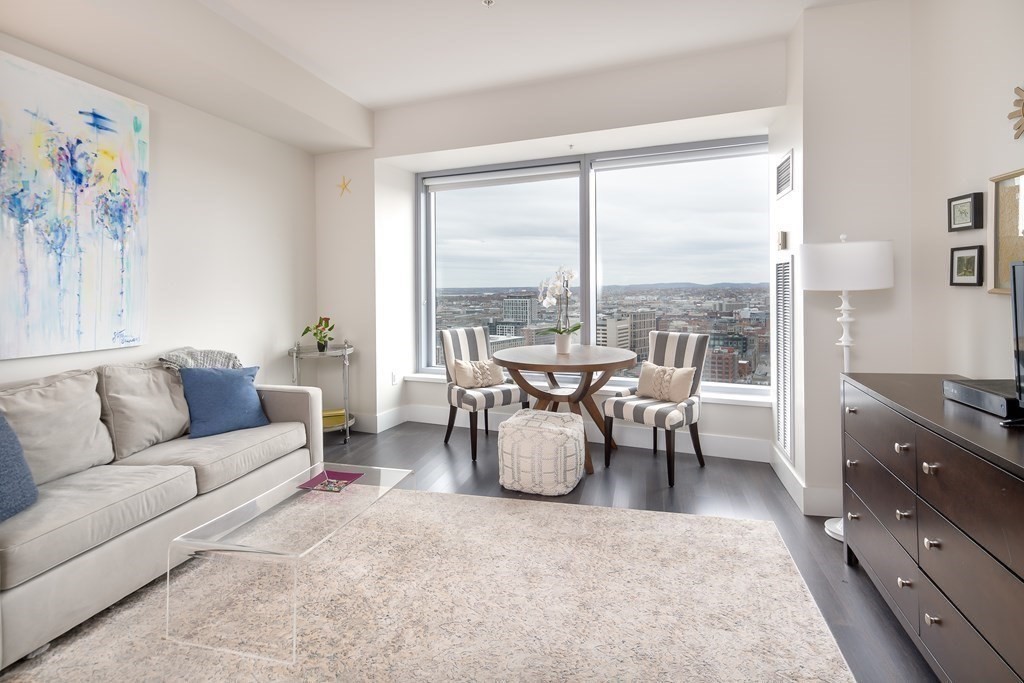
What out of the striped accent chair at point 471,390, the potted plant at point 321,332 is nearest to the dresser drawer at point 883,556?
the striped accent chair at point 471,390

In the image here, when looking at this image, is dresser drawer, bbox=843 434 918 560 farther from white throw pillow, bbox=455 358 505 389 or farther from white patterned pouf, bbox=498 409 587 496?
white throw pillow, bbox=455 358 505 389

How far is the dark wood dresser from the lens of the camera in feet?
4.08

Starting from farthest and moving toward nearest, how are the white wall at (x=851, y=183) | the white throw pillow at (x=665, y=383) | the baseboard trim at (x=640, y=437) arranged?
1. the baseboard trim at (x=640, y=437)
2. the white throw pillow at (x=665, y=383)
3. the white wall at (x=851, y=183)

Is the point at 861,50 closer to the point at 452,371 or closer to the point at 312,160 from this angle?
the point at 452,371

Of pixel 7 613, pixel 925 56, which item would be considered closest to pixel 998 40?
pixel 925 56

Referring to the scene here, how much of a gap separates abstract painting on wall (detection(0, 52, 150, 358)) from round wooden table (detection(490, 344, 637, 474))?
2377 millimetres

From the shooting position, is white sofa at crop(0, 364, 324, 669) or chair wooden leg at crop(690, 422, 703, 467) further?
chair wooden leg at crop(690, 422, 703, 467)

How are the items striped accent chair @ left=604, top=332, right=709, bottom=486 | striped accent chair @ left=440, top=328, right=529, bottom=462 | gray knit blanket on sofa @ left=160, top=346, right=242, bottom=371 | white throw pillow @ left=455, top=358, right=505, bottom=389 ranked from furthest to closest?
white throw pillow @ left=455, top=358, right=505, bottom=389
striped accent chair @ left=440, top=328, right=529, bottom=462
striped accent chair @ left=604, top=332, right=709, bottom=486
gray knit blanket on sofa @ left=160, top=346, right=242, bottom=371

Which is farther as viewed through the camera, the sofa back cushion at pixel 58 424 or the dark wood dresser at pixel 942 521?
the sofa back cushion at pixel 58 424

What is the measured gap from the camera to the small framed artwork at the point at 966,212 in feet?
7.20

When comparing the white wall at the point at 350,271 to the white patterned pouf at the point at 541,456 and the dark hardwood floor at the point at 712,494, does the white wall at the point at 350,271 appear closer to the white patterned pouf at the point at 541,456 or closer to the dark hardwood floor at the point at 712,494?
the dark hardwood floor at the point at 712,494

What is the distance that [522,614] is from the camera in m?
2.02

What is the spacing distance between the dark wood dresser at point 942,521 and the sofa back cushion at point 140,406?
3428 mm

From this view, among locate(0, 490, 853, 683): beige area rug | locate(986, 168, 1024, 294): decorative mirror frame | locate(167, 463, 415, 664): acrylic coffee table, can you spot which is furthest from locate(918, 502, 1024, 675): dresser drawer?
Result: locate(167, 463, 415, 664): acrylic coffee table
